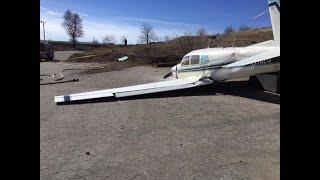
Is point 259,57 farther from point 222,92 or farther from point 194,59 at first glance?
point 194,59

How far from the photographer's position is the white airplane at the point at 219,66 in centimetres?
1404

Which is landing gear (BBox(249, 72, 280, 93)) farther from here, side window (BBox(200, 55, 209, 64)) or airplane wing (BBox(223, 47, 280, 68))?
side window (BBox(200, 55, 209, 64))

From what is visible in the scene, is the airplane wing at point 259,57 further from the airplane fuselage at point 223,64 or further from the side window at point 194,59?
the side window at point 194,59

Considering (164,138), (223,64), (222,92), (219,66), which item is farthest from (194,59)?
(164,138)

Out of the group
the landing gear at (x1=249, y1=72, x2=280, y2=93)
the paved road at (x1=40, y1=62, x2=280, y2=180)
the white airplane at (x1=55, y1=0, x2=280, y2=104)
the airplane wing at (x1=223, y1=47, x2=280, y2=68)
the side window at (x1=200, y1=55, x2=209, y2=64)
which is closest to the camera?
the paved road at (x1=40, y1=62, x2=280, y2=180)

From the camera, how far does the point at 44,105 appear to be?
13.5m

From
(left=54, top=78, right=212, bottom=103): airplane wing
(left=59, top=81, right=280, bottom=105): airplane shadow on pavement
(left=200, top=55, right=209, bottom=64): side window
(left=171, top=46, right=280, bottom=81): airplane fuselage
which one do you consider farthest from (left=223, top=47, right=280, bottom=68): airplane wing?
(left=54, top=78, right=212, bottom=103): airplane wing

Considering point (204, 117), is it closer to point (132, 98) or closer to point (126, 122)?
point (126, 122)

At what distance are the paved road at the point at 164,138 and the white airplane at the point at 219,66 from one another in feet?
2.93

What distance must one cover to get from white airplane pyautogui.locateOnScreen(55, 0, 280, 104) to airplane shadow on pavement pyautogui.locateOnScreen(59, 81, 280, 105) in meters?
0.21

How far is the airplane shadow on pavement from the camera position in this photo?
547 inches

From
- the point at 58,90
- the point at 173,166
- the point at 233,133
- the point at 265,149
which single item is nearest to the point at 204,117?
the point at 233,133

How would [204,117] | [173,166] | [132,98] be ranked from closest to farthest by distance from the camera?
[173,166], [204,117], [132,98]
